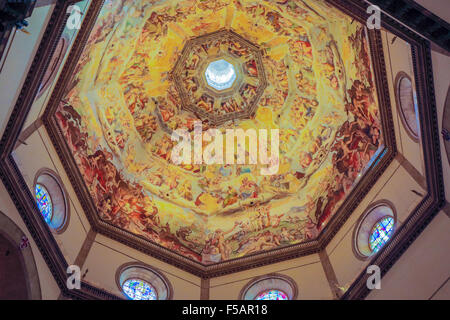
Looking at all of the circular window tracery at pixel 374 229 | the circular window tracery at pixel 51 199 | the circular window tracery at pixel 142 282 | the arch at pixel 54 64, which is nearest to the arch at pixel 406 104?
the circular window tracery at pixel 374 229

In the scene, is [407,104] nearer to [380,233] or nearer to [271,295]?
[380,233]

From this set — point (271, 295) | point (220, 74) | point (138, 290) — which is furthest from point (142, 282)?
point (220, 74)

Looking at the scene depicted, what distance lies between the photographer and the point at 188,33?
21.7 meters

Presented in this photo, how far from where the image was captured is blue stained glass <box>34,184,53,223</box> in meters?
14.9

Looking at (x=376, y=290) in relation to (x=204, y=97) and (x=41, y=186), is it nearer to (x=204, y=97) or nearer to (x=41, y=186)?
(x=41, y=186)

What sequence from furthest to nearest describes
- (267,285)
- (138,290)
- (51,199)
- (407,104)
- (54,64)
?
(267,285)
(138,290)
(51,199)
(407,104)
(54,64)

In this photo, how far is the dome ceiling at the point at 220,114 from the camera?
18.1 m

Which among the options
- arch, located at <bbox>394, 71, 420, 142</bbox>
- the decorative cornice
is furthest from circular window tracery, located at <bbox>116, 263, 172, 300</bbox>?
arch, located at <bbox>394, 71, 420, 142</bbox>

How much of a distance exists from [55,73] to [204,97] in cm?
951

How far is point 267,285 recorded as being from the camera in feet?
55.3

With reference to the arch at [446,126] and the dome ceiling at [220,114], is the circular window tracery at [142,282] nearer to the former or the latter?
the dome ceiling at [220,114]

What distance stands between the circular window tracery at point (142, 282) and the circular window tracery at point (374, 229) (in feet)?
22.7

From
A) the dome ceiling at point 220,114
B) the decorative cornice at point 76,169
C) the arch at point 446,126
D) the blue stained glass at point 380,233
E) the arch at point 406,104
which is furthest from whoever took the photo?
the dome ceiling at point 220,114

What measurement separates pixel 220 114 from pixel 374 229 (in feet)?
33.5
